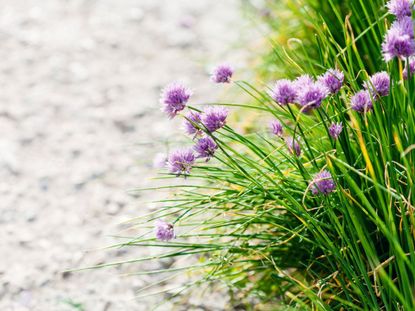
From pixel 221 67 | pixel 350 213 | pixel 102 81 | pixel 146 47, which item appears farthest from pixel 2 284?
pixel 146 47

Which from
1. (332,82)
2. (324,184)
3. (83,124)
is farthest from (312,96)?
(83,124)

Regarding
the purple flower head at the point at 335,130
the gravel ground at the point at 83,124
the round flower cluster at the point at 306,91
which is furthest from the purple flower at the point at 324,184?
the gravel ground at the point at 83,124

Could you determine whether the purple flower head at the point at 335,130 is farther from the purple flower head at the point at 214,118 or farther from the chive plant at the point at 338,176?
the purple flower head at the point at 214,118

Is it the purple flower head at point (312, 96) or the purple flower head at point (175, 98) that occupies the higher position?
the purple flower head at point (175, 98)

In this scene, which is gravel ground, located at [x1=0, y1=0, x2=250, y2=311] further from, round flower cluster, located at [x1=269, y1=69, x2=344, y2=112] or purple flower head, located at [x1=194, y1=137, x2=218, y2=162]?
round flower cluster, located at [x1=269, y1=69, x2=344, y2=112]

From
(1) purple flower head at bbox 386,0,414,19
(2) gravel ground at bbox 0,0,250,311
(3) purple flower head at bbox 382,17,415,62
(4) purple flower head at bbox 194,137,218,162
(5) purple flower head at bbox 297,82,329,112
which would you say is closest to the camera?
(3) purple flower head at bbox 382,17,415,62

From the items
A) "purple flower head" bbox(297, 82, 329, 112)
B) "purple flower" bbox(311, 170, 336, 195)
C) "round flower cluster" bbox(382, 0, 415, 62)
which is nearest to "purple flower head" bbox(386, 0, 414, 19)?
"round flower cluster" bbox(382, 0, 415, 62)
